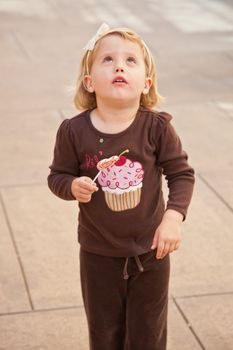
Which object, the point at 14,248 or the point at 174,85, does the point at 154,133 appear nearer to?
the point at 14,248

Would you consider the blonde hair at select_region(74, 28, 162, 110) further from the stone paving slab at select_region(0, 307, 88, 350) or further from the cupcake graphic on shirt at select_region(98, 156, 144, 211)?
the stone paving slab at select_region(0, 307, 88, 350)

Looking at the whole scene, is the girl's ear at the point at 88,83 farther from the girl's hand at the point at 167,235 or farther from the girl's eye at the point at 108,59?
the girl's hand at the point at 167,235

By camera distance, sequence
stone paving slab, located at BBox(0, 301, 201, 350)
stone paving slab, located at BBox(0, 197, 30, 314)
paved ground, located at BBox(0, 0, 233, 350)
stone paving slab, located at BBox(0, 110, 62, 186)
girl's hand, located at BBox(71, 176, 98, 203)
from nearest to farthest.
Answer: girl's hand, located at BBox(71, 176, 98, 203)
stone paving slab, located at BBox(0, 301, 201, 350)
paved ground, located at BBox(0, 0, 233, 350)
stone paving slab, located at BBox(0, 197, 30, 314)
stone paving slab, located at BBox(0, 110, 62, 186)

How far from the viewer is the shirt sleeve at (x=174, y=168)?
127 inches

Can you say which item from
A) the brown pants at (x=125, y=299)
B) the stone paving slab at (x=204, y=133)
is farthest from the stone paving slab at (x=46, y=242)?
the stone paving slab at (x=204, y=133)

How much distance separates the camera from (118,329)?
A: 3.50m

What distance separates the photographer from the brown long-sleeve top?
3.20 metres

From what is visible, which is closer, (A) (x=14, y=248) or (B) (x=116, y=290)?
(B) (x=116, y=290)

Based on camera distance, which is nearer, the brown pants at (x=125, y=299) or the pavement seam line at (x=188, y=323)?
the brown pants at (x=125, y=299)

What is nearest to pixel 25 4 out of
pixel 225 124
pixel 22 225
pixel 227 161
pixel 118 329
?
pixel 225 124

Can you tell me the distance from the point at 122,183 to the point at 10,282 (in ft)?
5.92

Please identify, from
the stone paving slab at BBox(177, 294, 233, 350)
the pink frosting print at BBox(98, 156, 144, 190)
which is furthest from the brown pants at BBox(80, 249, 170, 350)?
the stone paving slab at BBox(177, 294, 233, 350)

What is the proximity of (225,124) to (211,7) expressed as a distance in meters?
6.15

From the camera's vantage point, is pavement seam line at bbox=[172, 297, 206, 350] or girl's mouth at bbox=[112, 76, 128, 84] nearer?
girl's mouth at bbox=[112, 76, 128, 84]
